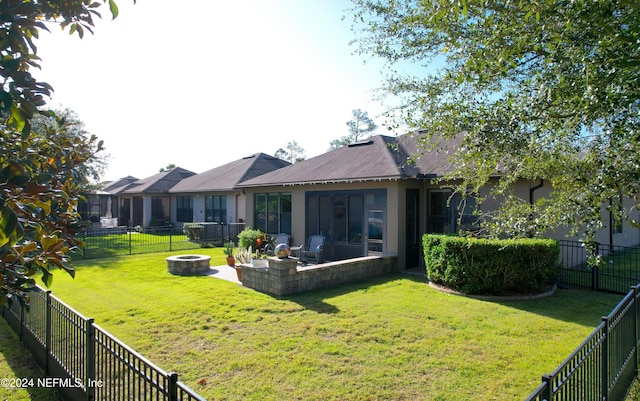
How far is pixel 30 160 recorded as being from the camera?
2910mm

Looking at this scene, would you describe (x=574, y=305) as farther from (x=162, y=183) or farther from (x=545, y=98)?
(x=162, y=183)

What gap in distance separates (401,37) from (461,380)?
5.76m

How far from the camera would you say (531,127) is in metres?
5.17

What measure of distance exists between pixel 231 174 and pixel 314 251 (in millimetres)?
12642

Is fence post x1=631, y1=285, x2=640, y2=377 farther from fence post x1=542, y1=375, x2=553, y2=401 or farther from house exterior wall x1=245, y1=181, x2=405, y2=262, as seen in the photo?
house exterior wall x1=245, y1=181, x2=405, y2=262

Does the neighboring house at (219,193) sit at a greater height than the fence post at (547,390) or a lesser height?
greater

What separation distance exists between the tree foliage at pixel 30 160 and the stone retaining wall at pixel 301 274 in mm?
5746

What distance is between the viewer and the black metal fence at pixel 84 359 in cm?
346

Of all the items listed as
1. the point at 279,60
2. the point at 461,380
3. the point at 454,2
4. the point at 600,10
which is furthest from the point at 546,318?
the point at 279,60

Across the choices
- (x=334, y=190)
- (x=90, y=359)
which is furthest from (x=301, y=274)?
(x=90, y=359)

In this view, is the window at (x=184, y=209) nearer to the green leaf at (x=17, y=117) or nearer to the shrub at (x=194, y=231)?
the shrub at (x=194, y=231)

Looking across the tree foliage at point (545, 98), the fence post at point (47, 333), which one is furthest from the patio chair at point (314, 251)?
the fence post at point (47, 333)

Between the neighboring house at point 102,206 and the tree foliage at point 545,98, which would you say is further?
the neighboring house at point 102,206

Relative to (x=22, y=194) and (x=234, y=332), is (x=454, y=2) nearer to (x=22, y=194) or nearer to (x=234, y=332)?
(x=22, y=194)
